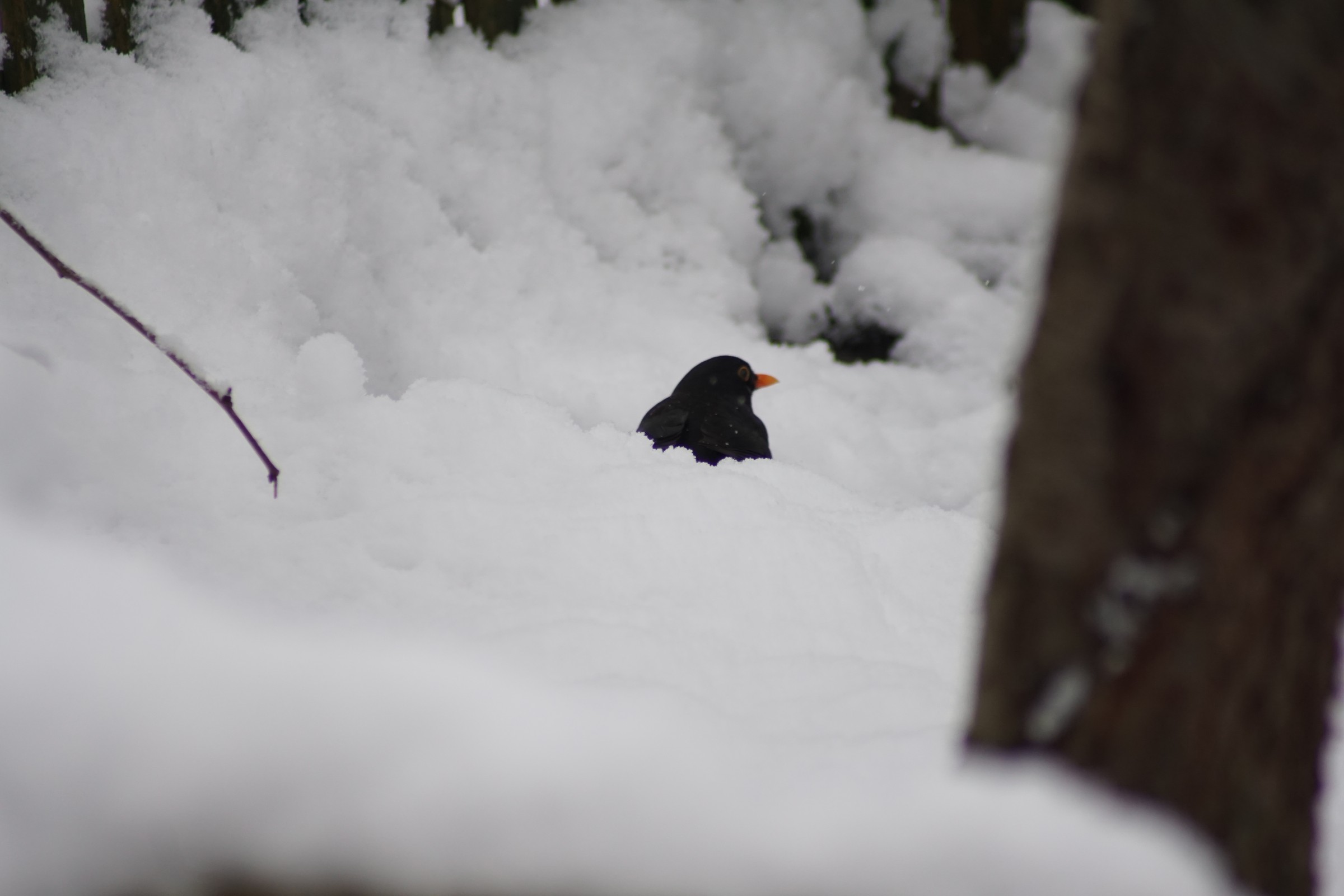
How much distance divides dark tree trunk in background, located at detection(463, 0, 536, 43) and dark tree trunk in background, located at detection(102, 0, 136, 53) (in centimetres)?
119

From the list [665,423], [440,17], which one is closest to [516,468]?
[665,423]

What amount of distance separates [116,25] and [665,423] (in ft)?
6.33

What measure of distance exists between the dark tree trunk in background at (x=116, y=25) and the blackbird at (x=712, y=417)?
184cm

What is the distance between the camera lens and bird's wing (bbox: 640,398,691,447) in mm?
2854

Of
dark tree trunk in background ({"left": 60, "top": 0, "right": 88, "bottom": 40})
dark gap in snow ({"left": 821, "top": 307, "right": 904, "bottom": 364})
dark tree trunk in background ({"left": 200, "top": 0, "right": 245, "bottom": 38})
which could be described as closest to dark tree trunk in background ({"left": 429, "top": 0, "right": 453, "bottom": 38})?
dark tree trunk in background ({"left": 200, "top": 0, "right": 245, "bottom": 38})

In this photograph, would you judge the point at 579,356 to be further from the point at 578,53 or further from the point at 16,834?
the point at 16,834

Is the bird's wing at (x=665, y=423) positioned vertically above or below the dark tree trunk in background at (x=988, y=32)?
below

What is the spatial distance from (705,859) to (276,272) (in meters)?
2.27

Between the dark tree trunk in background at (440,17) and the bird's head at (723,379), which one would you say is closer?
the bird's head at (723,379)

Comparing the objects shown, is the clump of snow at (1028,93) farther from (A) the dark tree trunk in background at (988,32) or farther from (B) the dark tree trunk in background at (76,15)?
(B) the dark tree trunk in background at (76,15)

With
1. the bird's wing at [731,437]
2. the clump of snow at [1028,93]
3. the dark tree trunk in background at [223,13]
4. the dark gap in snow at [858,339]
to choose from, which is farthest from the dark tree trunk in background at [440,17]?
the clump of snow at [1028,93]

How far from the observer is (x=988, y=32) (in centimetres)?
397

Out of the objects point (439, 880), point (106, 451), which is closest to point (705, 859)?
point (439, 880)

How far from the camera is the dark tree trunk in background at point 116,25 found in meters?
2.43
